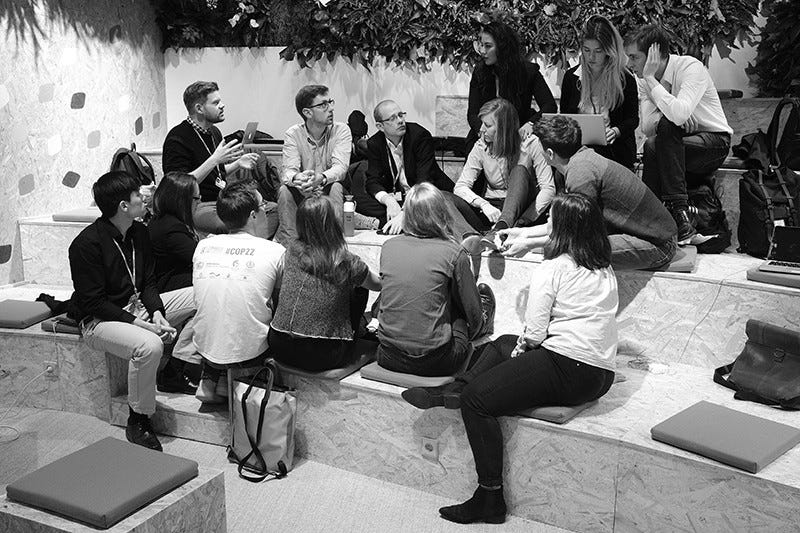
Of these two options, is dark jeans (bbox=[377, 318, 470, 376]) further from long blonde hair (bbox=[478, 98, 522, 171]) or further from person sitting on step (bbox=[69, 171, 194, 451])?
long blonde hair (bbox=[478, 98, 522, 171])

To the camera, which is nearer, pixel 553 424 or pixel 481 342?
pixel 553 424

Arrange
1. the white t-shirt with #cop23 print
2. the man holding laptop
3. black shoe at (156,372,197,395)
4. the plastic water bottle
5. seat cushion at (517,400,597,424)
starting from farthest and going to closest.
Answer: the man holding laptop, the plastic water bottle, black shoe at (156,372,197,395), the white t-shirt with #cop23 print, seat cushion at (517,400,597,424)

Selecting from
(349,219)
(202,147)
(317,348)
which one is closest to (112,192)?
(317,348)

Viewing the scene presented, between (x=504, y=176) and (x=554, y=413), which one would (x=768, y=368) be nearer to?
(x=554, y=413)

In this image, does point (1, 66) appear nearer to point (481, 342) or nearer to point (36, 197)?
point (36, 197)

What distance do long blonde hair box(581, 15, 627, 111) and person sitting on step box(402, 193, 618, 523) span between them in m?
1.50

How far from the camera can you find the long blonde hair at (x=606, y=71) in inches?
175

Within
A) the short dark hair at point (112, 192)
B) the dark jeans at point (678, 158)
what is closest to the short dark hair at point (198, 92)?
the short dark hair at point (112, 192)

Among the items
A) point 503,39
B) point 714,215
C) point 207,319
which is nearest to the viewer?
point 207,319

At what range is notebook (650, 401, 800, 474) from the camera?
2.75 meters

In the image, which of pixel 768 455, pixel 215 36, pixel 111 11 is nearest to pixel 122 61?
pixel 111 11

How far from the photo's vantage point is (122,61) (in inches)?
244

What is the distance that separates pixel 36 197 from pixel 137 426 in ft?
7.93

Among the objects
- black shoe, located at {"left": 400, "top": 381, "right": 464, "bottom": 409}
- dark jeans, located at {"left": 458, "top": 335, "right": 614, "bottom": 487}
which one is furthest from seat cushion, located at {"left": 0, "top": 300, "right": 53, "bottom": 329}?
dark jeans, located at {"left": 458, "top": 335, "right": 614, "bottom": 487}
